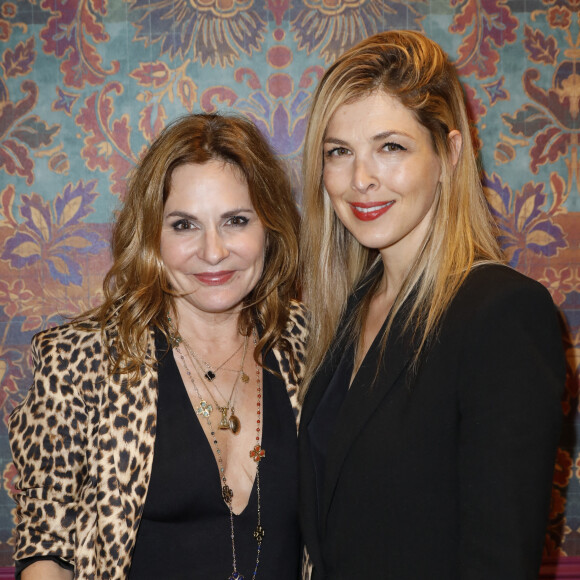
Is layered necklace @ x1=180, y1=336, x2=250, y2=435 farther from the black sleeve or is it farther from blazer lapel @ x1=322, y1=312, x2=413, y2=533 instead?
the black sleeve

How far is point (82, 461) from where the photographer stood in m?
1.71

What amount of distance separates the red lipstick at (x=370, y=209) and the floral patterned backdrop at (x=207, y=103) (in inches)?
27.6

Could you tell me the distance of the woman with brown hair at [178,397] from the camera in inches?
66.4

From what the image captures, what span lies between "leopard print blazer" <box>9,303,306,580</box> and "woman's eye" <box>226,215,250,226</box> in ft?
1.67

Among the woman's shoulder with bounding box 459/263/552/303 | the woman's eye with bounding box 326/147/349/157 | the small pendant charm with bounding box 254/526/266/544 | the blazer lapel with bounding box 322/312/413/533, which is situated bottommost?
the small pendant charm with bounding box 254/526/266/544

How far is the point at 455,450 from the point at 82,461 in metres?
0.94

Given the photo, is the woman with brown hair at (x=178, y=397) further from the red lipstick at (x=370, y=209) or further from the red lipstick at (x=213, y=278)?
the red lipstick at (x=370, y=209)

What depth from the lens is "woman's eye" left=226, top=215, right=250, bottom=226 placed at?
1.87m

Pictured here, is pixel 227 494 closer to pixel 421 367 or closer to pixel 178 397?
pixel 178 397

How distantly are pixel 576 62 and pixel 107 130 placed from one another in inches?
62.0

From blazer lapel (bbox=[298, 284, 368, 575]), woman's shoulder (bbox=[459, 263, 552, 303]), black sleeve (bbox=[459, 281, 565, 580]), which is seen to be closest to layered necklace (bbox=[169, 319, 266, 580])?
blazer lapel (bbox=[298, 284, 368, 575])

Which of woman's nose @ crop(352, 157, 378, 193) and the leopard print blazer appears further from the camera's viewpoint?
the leopard print blazer

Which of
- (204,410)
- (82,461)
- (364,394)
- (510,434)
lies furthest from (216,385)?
(510,434)

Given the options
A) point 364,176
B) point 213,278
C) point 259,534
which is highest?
point 364,176
